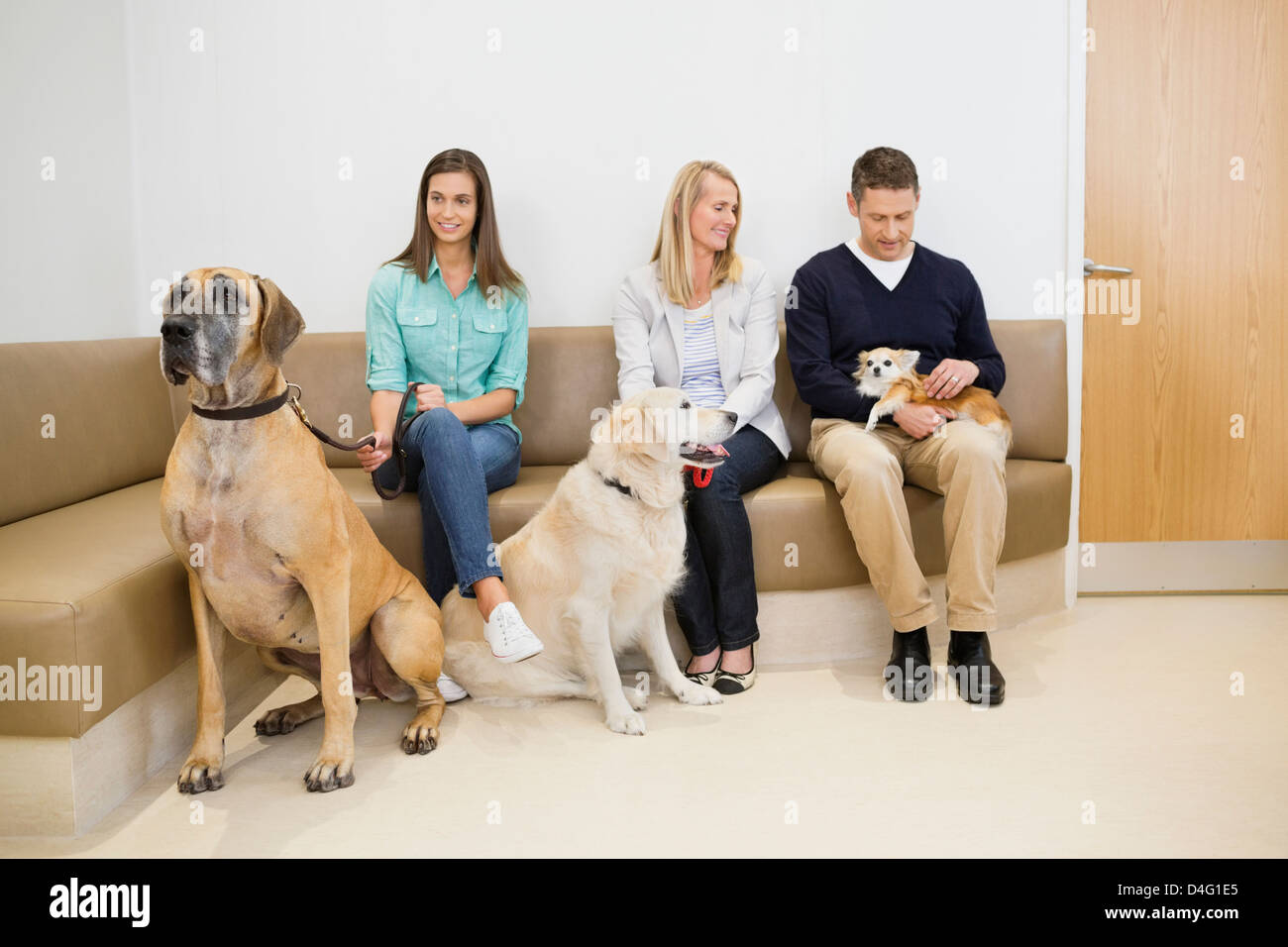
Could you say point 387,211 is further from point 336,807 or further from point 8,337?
point 336,807

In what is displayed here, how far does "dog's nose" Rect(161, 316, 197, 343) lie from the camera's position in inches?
71.2

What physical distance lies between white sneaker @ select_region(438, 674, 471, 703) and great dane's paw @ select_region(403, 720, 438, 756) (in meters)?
0.23

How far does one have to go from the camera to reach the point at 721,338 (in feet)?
9.71

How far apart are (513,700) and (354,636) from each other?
0.49 m

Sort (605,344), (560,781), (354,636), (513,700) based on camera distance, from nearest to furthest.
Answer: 1. (560,781)
2. (354,636)
3. (513,700)
4. (605,344)

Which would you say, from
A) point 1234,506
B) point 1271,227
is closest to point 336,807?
point 1234,506

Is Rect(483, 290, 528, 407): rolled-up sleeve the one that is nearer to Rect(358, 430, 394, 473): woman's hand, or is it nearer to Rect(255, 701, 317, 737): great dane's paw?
Rect(358, 430, 394, 473): woman's hand

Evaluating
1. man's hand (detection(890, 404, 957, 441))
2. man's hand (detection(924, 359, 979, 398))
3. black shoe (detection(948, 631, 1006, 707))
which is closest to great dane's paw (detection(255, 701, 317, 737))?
black shoe (detection(948, 631, 1006, 707))

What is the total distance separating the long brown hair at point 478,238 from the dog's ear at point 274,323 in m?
0.97

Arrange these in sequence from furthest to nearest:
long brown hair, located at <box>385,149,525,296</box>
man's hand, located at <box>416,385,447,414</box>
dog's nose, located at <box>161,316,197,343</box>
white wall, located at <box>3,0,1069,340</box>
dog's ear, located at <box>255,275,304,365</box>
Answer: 1. white wall, located at <box>3,0,1069,340</box>
2. long brown hair, located at <box>385,149,525,296</box>
3. man's hand, located at <box>416,385,447,414</box>
4. dog's ear, located at <box>255,275,304,365</box>
5. dog's nose, located at <box>161,316,197,343</box>

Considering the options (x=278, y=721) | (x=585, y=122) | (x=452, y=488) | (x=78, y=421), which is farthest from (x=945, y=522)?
(x=78, y=421)

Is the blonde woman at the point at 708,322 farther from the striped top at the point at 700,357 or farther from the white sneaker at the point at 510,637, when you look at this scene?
the white sneaker at the point at 510,637

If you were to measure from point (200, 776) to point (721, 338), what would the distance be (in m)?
1.80

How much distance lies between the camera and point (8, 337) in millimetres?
2908
